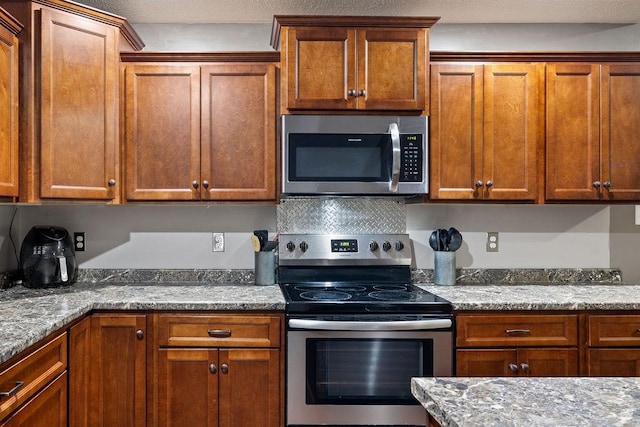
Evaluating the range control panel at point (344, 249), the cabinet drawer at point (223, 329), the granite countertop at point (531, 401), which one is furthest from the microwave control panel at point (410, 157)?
the granite countertop at point (531, 401)

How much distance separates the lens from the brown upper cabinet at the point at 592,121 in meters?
2.59

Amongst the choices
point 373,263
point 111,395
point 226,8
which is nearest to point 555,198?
point 373,263

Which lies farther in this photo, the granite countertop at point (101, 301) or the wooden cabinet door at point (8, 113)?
the wooden cabinet door at point (8, 113)

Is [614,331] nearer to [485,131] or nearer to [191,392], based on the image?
[485,131]

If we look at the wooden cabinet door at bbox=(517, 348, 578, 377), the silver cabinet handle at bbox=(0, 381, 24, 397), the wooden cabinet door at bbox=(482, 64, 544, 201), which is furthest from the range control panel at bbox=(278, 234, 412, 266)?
the silver cabinet handle at bbox=(0, 381, 24, 397)

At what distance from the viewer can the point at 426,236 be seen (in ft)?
9.63

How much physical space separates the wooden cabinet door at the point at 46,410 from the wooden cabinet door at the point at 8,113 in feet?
2.66

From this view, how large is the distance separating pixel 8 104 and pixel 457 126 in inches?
81.8

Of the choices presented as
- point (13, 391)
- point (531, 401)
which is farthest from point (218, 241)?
point (531, 401)

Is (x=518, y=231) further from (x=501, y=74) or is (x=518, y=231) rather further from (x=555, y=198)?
(x=501, y=74)

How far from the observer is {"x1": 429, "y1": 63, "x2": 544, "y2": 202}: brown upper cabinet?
2580 millimetres

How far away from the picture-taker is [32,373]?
1.68 meters

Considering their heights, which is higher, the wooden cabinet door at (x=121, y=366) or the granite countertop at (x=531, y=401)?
the granite countertop at (x=531, y=401)

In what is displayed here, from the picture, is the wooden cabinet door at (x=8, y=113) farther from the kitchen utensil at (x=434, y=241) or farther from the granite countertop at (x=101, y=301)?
the kitchen utensil at (x=434, y=241)
